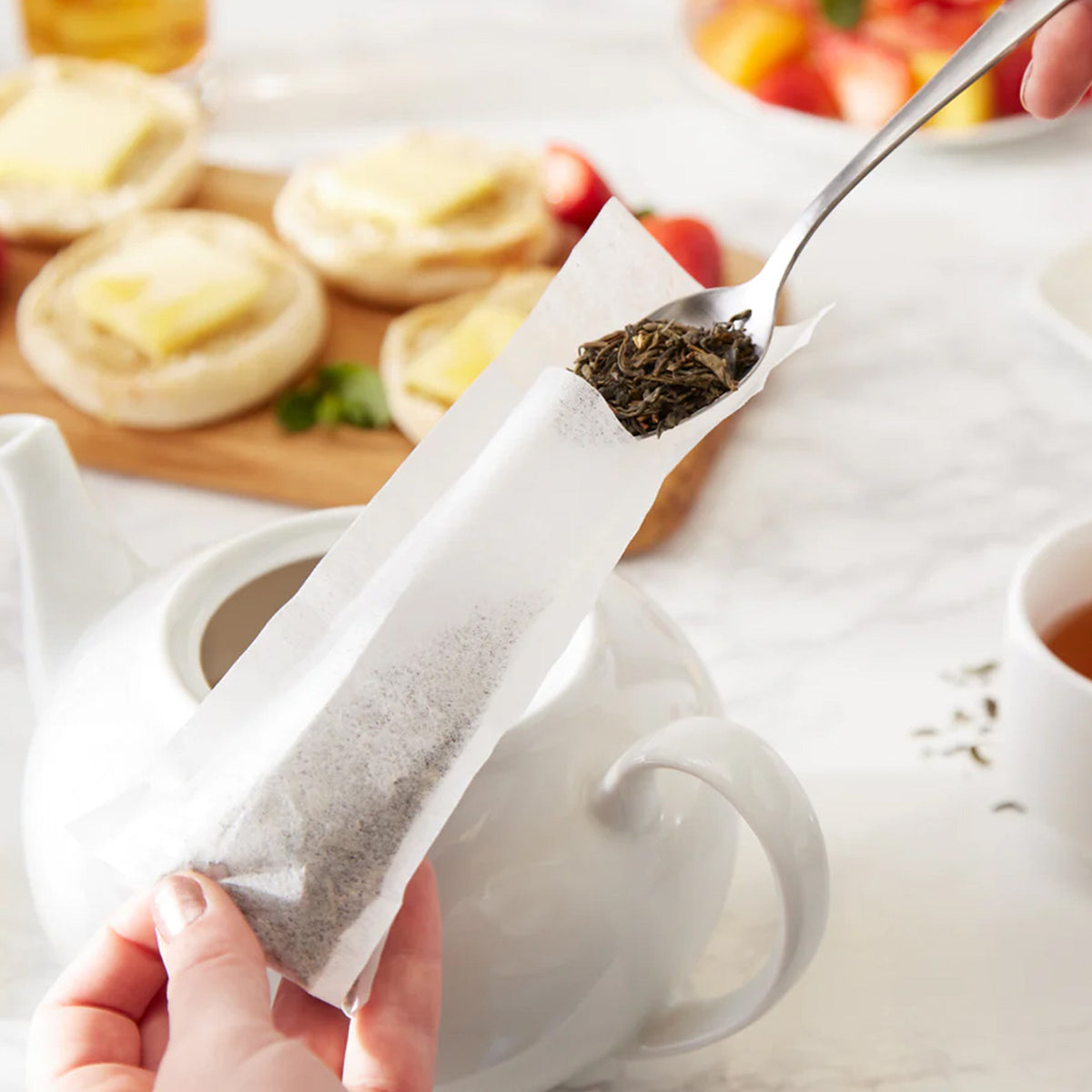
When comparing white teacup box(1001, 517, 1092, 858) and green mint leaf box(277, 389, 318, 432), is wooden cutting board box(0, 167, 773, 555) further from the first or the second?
white teacup box(1001, 517, 1092, 858)

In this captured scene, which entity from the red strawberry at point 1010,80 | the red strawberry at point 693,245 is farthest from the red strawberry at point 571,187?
the red strawberry at point 1010,80

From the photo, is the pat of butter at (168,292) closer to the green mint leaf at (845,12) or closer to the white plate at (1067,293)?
the white plate at (1067,293)

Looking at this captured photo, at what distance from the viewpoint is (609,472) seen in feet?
2.07

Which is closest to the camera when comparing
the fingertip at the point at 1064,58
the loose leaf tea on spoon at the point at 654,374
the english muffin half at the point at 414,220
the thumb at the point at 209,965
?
the thumb at the point at 209,965

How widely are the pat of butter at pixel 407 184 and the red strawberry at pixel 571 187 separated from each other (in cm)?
7

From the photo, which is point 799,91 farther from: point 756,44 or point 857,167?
point 857,167

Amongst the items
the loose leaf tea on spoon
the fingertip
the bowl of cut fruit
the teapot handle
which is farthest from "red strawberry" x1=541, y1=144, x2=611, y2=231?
the teapot handle

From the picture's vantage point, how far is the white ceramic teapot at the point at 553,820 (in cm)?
63

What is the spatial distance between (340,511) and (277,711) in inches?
7.3

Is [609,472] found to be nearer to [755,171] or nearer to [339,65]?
[755,171]

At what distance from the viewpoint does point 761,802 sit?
61 centimetres

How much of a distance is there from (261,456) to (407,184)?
1.37 ft

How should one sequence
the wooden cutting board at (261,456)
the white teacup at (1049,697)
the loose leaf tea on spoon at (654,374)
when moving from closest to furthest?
1. the loose leaf tea on spoon at (654,374)
2. the white teacup at (1049,697)
3. the wooden cutting board at (261,456)

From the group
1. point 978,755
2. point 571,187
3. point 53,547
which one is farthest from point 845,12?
point 53,547
